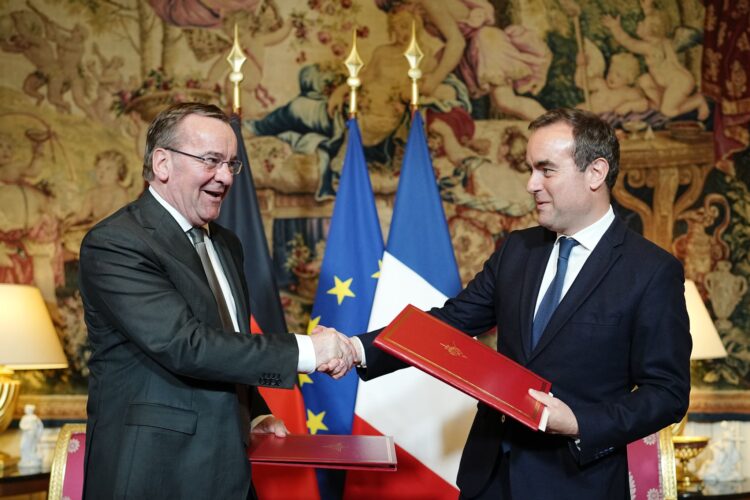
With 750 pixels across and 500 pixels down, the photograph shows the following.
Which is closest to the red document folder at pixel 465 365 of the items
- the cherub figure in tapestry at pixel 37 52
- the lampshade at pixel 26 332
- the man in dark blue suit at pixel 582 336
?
the man in dark blue suit at pixel 582 336

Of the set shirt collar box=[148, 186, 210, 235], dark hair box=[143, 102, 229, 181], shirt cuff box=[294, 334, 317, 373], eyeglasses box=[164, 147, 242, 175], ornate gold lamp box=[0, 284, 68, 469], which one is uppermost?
dark hair box=[143, 102, 229, 181]

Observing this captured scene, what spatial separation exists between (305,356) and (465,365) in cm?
57

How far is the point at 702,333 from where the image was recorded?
4.77 metres

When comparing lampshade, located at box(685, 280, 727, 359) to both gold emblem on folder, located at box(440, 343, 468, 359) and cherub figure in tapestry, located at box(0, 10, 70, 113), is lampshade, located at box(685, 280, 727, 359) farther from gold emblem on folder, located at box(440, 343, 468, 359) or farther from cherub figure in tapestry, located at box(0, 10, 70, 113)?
cherub figure in tapestry, located at box(0, 10, 70, 113)

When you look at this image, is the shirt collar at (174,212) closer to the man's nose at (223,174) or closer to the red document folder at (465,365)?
the man's nose at (223,174)

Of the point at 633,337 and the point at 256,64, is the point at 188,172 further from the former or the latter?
the point at 256,64

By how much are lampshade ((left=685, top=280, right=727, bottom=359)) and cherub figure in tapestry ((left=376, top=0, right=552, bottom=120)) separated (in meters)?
1.58

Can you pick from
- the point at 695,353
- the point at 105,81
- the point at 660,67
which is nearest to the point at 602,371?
the point at 695,353

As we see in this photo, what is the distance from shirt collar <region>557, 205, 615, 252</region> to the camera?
2920 mm

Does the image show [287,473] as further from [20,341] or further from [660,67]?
[660,67]

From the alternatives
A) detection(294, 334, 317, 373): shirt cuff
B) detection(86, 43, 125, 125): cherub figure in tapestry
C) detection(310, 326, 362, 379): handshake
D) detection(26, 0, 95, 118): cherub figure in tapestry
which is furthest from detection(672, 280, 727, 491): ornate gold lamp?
detection(26, 0, 95, 118): cherub figure in tapestry

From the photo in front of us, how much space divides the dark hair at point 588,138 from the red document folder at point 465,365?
78 cm

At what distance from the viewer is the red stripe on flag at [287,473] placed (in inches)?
161

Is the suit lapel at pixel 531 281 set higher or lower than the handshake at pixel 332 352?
higher
